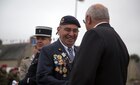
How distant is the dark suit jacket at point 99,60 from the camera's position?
3837 millimetres

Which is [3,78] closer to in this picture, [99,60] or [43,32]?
[43,32]

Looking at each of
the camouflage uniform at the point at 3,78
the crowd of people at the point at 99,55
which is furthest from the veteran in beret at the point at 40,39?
the camouflage uniform at the point at 3,78

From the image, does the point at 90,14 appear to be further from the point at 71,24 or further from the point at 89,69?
the point at 71,24

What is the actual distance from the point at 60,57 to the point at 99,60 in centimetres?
117

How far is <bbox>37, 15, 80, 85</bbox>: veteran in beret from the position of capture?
4.81m

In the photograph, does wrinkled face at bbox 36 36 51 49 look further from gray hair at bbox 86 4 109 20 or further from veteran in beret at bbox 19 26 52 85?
gray hair at bbox 86 4 109 20

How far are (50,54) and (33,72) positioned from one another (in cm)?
55

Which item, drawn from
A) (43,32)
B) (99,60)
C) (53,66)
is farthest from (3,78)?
(99,60)

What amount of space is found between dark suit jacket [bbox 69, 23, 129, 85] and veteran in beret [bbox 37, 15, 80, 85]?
35.3 inches

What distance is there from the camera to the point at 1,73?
44.8 feet

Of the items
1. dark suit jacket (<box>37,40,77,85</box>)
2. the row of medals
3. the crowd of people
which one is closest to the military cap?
dark suit jacket (<box>37,40,77,85</box>)

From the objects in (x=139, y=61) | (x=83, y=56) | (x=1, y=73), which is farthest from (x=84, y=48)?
(x=139, y=61)

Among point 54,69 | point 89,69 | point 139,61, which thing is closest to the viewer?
point 89,69

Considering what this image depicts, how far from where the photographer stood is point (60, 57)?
16.3 feet
